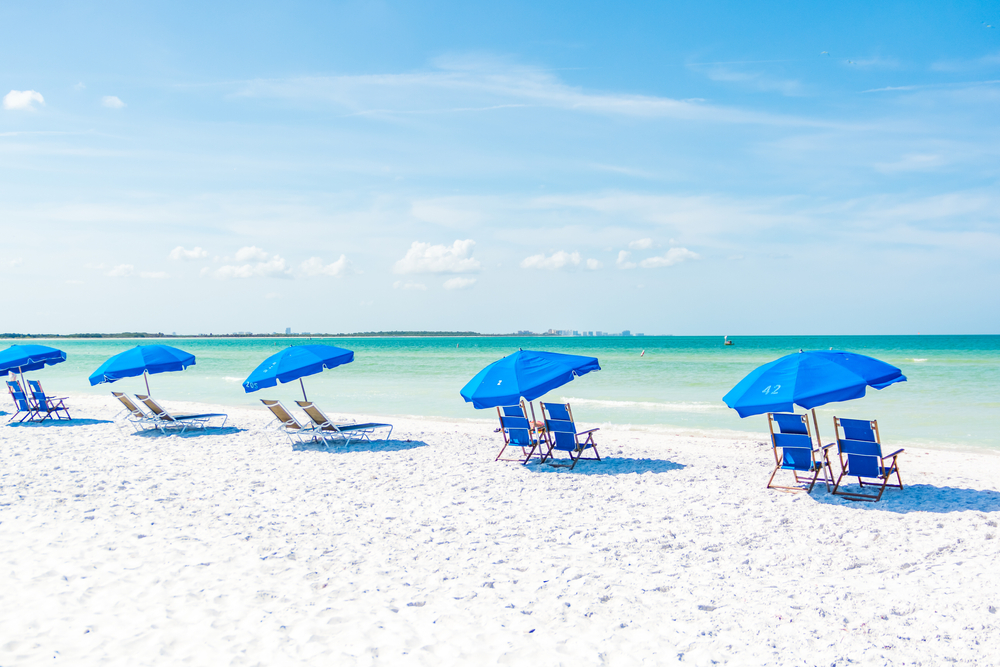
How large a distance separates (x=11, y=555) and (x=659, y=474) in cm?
610

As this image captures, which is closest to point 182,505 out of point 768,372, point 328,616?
point 328,616

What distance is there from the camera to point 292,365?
9.35m

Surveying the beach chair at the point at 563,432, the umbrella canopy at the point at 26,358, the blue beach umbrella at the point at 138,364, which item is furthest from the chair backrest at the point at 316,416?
the umbrella canopy at the point at 26,358

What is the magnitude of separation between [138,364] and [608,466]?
312 inches

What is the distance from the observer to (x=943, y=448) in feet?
35.3

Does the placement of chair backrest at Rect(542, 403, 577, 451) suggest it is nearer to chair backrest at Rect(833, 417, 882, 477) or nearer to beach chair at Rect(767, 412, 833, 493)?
beach chair at Rect(767, 412, 833, 493)

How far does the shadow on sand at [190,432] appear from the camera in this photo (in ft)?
35.5

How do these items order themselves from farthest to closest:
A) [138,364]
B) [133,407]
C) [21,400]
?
[21,400], [133,407], [138,364]

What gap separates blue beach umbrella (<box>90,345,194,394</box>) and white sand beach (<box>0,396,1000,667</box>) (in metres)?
2.91

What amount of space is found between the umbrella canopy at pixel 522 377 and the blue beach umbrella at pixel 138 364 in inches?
235

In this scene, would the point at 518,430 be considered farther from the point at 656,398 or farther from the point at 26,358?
the point at 656,398

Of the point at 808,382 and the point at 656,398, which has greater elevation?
the point at 808,382

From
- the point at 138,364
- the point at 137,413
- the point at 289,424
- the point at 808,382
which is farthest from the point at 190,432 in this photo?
the point at 808,382

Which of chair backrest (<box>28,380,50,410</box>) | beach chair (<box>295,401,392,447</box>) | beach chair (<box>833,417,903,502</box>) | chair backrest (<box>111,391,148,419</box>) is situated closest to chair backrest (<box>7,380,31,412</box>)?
chair backrest (<box>28,380,50,410</box>)
